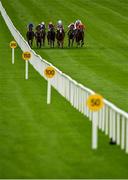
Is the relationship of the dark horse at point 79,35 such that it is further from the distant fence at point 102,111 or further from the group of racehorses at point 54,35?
the distant fence at point 102,111

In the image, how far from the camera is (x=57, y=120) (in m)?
17.6

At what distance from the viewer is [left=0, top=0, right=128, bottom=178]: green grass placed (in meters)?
12.6

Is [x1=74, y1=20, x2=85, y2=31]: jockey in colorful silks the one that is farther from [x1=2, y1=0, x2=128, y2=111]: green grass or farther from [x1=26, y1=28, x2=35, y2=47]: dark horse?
[x1=26, y1=28, x2=35, y2=47]: dark horse

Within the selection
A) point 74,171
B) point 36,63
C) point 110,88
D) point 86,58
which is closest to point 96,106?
point 74,171

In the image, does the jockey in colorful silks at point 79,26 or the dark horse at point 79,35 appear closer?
the jockey in colorful silks at point 79,26

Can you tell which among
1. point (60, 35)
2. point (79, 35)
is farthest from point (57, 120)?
point (79, 35)

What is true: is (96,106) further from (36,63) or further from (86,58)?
(86,58)

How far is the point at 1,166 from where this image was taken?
41.5 feet

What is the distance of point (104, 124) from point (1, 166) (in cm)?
362

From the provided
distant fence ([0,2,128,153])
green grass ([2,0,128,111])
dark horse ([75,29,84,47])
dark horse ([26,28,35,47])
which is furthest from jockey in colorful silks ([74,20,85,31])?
distant fence ([0,2,128,153])

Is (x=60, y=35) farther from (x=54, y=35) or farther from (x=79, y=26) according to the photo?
(x=79, y=26)

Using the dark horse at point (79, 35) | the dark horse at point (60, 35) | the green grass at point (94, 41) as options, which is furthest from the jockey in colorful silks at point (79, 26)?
the green grass at point (94, 41)

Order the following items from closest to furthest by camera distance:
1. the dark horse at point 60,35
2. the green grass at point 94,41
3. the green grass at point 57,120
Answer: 1. the green grass at point 57,120
2. the green grass at point 94,41
3. the dark horse at point 60,35

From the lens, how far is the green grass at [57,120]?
12.6 metres
